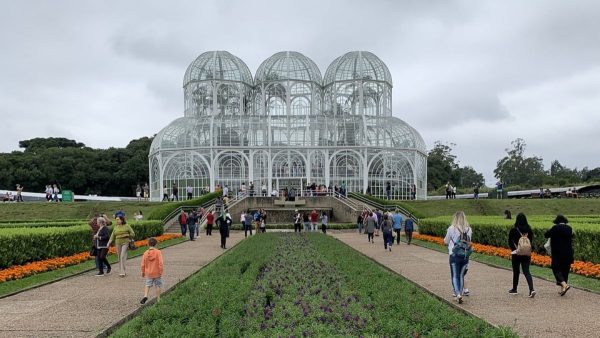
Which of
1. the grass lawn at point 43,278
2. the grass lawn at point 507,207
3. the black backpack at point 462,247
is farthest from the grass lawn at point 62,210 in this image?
the black backpack at point 462,247

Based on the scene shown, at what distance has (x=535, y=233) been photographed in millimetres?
17578

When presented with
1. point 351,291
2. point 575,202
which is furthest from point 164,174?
point 351,291

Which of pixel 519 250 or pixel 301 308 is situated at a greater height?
pixel 519 250

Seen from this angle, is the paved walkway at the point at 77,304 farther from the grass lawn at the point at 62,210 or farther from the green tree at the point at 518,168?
the green tree at the point at 518,168

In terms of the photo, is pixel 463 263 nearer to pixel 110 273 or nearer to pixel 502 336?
pixel 502 336

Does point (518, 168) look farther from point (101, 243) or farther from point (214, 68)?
point (101, 243)

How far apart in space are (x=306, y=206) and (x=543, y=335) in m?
34.6

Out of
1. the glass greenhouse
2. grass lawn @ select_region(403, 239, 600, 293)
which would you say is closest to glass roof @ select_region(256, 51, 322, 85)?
the glass greenhouse

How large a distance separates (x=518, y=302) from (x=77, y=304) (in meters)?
8.02

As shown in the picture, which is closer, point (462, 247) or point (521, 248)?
point (462, 247)

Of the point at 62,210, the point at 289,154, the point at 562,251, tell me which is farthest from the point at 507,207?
the point at 62,210

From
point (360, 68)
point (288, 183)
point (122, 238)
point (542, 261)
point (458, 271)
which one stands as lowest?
point (542, 261)

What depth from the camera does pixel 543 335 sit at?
7621mm

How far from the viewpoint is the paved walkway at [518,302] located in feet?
26.6
